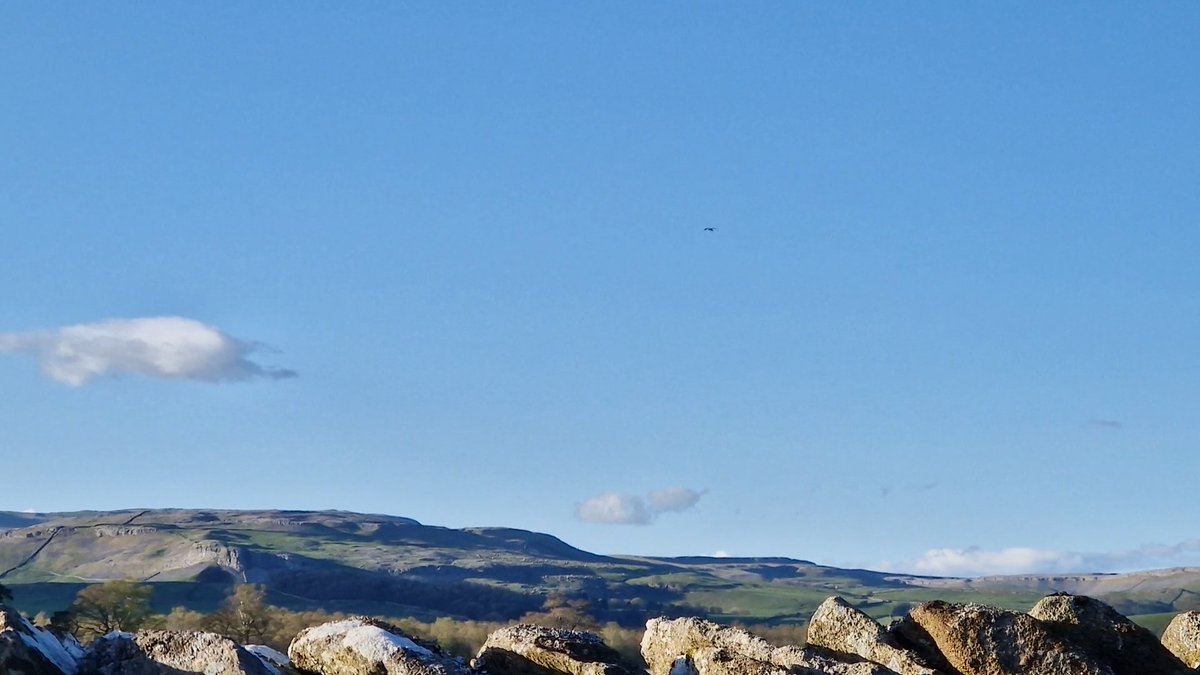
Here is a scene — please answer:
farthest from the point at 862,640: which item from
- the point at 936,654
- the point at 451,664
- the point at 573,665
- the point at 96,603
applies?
the point at 96,603

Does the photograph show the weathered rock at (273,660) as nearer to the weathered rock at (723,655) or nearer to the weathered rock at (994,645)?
the weathered rock at (723,655)

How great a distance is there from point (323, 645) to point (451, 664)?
2.18 metres

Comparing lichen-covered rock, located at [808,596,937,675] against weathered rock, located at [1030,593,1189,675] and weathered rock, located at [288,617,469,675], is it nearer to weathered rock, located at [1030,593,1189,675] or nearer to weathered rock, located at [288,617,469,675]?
weathered rock, located at [1030,593,1189,675]

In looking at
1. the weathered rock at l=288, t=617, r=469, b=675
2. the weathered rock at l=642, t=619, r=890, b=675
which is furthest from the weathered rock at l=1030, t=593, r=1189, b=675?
the weathered rock at l=288, t=617, r=469, b=675

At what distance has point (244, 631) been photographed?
431 feet

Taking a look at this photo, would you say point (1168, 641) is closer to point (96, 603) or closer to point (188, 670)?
point (188, 670)

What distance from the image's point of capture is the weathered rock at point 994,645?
81.4 feet

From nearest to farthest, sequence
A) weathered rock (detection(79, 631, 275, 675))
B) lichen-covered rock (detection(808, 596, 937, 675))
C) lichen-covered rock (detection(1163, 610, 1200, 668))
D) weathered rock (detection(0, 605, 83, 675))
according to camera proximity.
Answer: weathered rock (detection(0, 605, 83, 675)), weathered rock (detection(79, 631, 275, 675)), lichen-covered rock (detection(808, 596, 937, 675)), lichen-covered rock (detection(1163, 610, 1200, 668))

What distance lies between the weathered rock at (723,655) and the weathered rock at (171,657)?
249 inches

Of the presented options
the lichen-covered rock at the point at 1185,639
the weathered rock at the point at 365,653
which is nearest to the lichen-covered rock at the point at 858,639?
the lichen-covered rock at the point at 1185,639

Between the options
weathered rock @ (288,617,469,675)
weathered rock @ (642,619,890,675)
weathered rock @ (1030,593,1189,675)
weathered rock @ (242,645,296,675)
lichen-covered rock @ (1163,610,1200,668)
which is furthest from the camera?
lichen-covered rock @ (1163,610,1200,668)

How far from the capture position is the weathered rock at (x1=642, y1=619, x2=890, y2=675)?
2272cm

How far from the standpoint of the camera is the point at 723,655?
23125mm

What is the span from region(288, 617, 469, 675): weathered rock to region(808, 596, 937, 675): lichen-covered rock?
684cm
